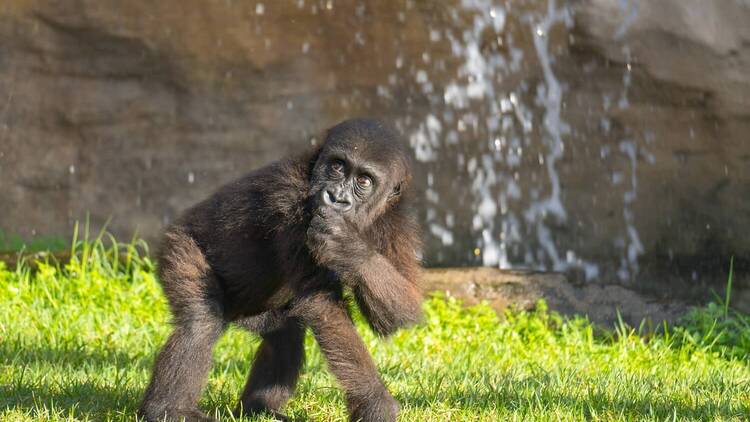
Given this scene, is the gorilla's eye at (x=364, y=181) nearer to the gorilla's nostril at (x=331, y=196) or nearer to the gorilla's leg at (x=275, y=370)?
the gorilla's nostril at (x=331, y=196)

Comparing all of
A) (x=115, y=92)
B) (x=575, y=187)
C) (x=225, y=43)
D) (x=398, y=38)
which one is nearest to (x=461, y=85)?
(x=398, y=38)

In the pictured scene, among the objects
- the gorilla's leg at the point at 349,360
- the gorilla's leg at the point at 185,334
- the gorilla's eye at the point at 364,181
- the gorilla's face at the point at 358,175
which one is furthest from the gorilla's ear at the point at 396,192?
the gorilla's leg at the point at 185,334

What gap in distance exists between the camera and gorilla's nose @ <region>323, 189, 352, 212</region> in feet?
14.5

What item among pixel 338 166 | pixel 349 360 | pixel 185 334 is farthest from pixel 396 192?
pixel 185 334

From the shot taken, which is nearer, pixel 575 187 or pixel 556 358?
pixel 556 358

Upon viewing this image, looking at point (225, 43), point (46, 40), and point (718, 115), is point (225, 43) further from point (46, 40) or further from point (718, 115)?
point (718, 115)

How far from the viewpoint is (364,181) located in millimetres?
4535

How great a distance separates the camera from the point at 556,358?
21.5ft

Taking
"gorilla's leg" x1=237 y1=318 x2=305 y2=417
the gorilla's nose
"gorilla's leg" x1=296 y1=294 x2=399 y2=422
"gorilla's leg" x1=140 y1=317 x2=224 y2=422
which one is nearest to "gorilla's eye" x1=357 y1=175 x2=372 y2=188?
the gorilla's nose

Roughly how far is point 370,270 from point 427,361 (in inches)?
76.9

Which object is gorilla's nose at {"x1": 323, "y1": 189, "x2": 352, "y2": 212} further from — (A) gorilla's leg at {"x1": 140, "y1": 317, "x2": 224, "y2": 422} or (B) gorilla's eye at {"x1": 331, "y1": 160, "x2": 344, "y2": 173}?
(A) gorilla's leg at {"x1": 140, "y1": 317, "x2": 224, "y2": 422}

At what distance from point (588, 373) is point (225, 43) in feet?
15.0

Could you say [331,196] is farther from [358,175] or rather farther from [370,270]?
[370,270]

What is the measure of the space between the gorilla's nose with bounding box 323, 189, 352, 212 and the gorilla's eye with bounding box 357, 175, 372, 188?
0.41 feet
